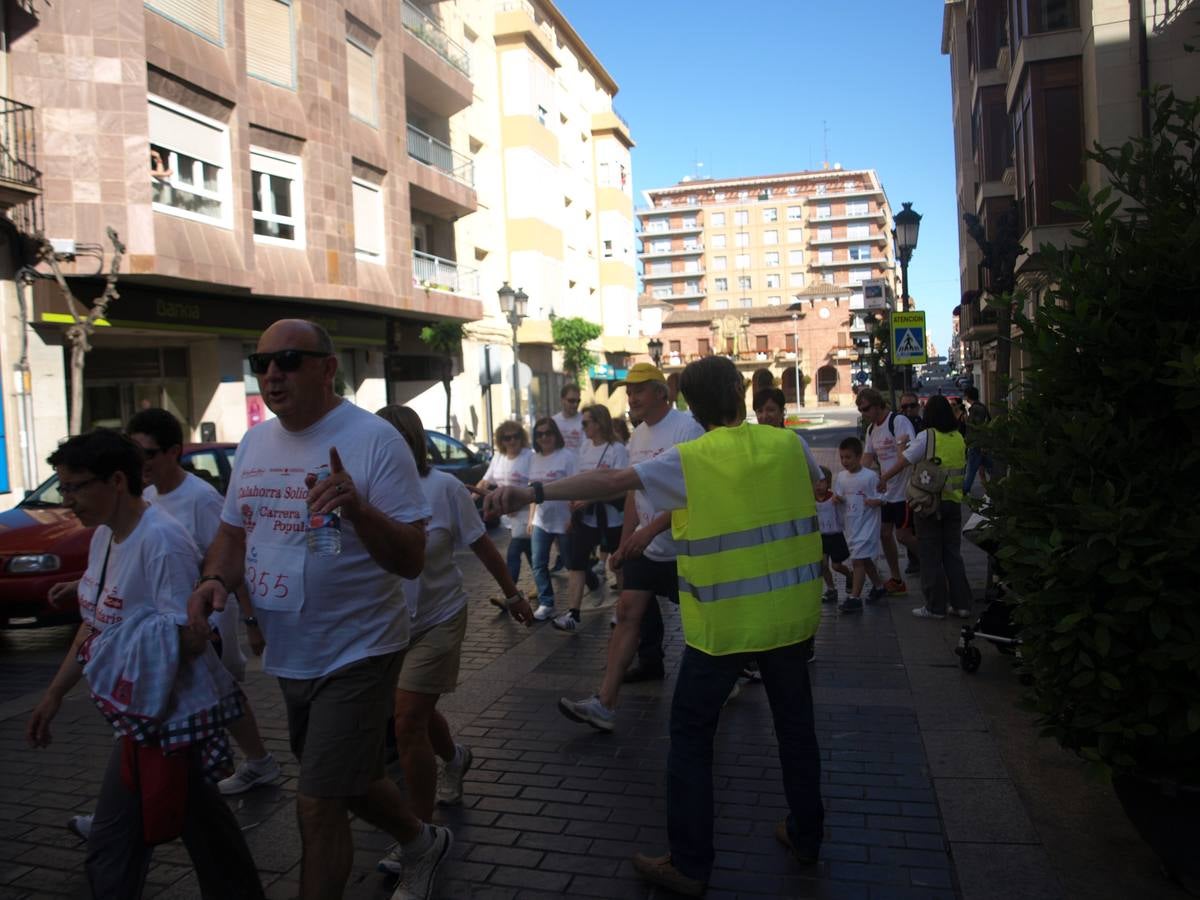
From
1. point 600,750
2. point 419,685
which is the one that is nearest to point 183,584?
point 419,685

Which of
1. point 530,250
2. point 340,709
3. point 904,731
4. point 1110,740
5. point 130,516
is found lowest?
point 904,731

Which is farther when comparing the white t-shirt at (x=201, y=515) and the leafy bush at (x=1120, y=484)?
the white t-shirt at (x=201, y=515)

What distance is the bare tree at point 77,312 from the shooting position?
14031 mm

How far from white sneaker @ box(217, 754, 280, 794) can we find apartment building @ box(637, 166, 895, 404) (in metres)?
80.2

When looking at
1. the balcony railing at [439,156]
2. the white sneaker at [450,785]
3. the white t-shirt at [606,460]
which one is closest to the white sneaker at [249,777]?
the white sneaker at [450,785]

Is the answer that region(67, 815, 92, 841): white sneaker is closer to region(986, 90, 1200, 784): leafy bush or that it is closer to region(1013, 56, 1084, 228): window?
region(986, 90, 1200, 784): leafy bush

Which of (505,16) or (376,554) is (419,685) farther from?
(505,16)

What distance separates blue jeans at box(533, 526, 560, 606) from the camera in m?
9.02

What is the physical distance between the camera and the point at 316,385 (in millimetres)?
3143

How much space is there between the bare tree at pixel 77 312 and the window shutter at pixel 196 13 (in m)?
4.31

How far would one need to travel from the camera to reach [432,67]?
26.8 metres

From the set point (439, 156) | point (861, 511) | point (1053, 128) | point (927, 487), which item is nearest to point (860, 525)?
point (861, 511)

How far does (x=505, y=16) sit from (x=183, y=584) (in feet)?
116

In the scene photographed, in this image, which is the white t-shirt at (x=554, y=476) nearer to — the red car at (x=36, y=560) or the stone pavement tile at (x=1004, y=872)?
the red car at (x=36, y=560)
